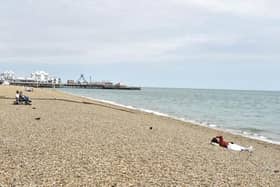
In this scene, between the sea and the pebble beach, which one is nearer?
the pebble beach

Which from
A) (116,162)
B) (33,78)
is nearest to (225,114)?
(116,162)

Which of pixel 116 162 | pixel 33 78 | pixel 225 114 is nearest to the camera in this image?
pixel 116 162

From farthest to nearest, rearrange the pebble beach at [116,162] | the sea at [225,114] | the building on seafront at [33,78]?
1. the building on seafront at [33,78]
2. the sea at [225,114]
3. the pebble beach at [116,162]

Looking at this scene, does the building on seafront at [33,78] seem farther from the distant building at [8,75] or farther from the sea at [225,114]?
the sea at [225,114]

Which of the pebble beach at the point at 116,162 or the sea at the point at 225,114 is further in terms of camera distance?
the sea at the point at 225,114

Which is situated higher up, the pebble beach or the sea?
the pebble beach

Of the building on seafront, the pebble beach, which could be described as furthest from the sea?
the building on seafront

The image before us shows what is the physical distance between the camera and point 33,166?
797 centimetres

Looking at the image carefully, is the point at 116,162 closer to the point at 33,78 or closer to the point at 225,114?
the point at 225,114

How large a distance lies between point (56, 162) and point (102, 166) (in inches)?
36.2

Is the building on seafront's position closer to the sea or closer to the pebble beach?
the sea

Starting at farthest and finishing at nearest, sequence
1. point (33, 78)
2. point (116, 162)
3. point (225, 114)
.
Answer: point (33, 78) → point (225, 114) → point (116, 162)

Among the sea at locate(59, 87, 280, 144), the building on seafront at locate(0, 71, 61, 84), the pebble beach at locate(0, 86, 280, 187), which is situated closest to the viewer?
the pebble beach at locate(0, 86, 280, 187)

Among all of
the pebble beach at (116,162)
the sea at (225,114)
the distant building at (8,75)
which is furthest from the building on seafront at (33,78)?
the pebble beach at (116,162)
